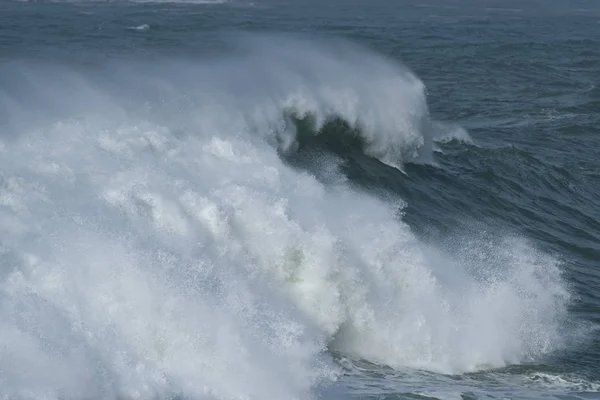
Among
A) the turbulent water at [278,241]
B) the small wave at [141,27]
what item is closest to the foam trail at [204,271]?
the turbulent water at [278,241]

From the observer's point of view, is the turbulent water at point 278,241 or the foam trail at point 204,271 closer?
the foam trail at point 204,271

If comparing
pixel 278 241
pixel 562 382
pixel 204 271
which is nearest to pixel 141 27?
pixel 278 241

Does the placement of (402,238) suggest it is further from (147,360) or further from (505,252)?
(147,360)

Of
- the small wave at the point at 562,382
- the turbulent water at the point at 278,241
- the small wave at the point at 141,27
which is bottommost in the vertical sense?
the small wave at the point at 562,382

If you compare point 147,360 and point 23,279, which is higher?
point 23,279

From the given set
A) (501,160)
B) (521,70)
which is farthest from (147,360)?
(521,70)

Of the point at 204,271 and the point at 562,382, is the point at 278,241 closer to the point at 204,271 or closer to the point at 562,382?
the point at 204,271

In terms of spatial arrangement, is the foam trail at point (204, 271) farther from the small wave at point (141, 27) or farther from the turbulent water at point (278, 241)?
the small wave at point (141, 27)
